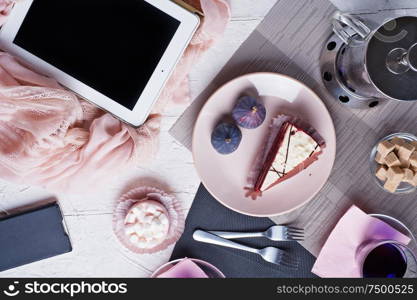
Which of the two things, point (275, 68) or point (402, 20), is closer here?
point (402, 20)

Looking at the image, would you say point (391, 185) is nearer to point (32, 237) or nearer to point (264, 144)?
point (264, 144)

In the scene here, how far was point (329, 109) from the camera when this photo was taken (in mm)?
734

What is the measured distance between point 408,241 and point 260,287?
0.26m

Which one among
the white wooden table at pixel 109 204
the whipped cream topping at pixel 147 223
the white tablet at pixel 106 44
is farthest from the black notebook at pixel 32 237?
the white tablet at pixel 106 44

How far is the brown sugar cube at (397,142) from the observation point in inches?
27.1

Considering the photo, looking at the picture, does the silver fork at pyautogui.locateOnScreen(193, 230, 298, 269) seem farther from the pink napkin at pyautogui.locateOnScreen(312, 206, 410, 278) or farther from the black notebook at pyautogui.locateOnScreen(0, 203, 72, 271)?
the black notebook at pyautogui.locateOnScreen(0, 203, 72, 271)

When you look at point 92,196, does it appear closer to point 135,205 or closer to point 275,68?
point 135,205

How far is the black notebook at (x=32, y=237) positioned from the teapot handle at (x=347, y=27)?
557 millimetres

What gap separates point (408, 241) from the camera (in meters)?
0.72

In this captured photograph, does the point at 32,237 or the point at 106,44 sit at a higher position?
the point at 106,44

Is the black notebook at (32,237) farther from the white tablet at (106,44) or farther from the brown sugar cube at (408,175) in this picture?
the brown sugar cube at (408,175)

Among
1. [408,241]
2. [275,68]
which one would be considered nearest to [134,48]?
[275,68]

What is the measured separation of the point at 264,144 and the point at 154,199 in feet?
0.69

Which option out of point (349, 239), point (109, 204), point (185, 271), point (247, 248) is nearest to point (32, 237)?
point (109, 204)
